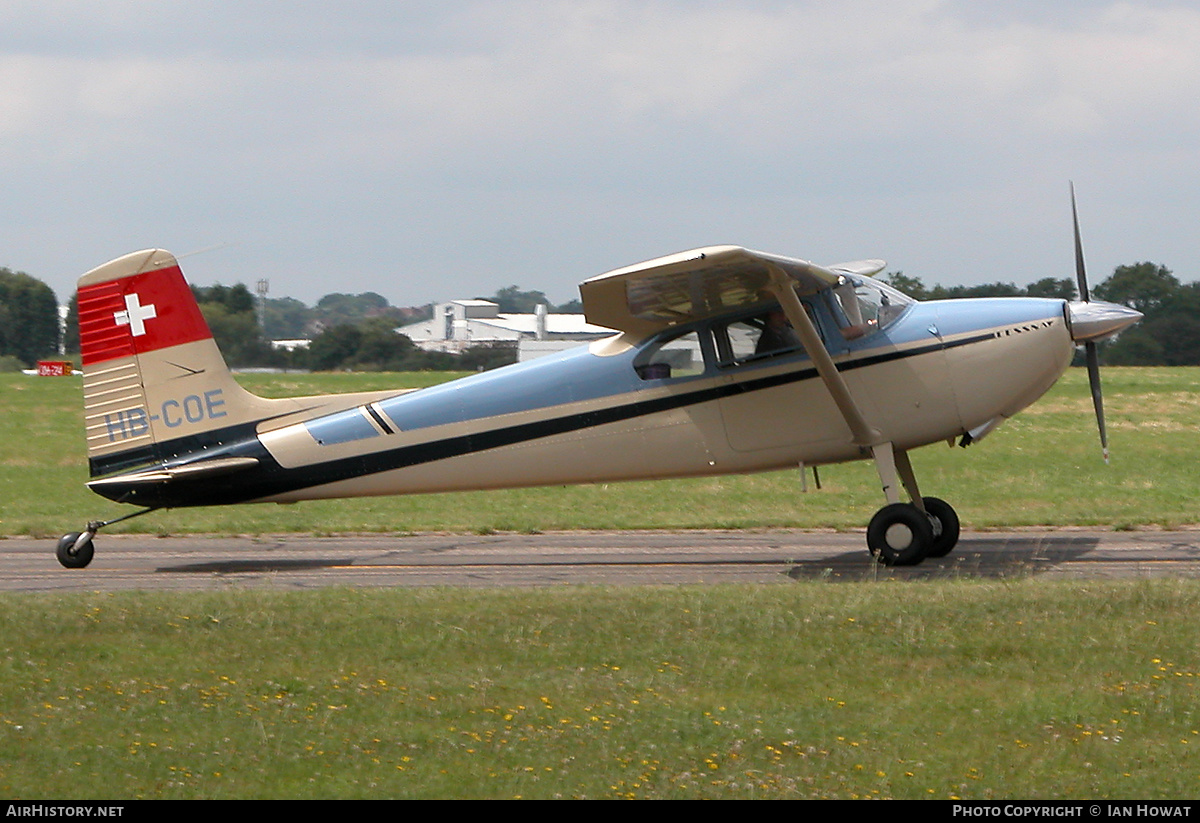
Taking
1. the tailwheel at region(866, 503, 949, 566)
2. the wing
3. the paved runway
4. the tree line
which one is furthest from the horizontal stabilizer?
the tree line

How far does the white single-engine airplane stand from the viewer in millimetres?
12586

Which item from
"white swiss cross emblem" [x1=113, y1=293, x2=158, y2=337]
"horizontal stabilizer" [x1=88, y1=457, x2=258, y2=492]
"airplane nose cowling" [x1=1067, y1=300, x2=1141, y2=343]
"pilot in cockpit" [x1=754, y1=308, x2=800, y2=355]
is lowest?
"horizontal stabilizer" [x1=88, y1=457, x2=258, y2=492]

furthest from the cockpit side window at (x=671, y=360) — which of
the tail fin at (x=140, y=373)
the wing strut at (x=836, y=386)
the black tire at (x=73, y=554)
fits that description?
the black tire at (x=73, y=554)

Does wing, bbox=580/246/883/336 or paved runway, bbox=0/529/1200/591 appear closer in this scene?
wing, bbox=580/246/883/336

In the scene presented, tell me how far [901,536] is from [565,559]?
376 centimetres

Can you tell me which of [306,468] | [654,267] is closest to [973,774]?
[654,267]

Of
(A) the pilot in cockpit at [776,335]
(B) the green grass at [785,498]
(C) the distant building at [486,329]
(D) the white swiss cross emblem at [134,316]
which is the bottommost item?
(B) the green grass at [785,498]

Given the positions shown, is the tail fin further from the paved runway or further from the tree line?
the tree line

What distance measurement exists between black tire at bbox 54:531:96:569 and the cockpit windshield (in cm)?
825

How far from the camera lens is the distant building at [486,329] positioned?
53.3 m

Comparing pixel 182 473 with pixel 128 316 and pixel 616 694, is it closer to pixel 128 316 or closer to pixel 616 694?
pixel 128 316

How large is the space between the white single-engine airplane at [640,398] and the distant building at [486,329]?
30728 mm

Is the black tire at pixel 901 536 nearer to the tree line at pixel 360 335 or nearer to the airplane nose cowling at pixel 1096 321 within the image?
the airplane nose cowling at pixel 1096 321
